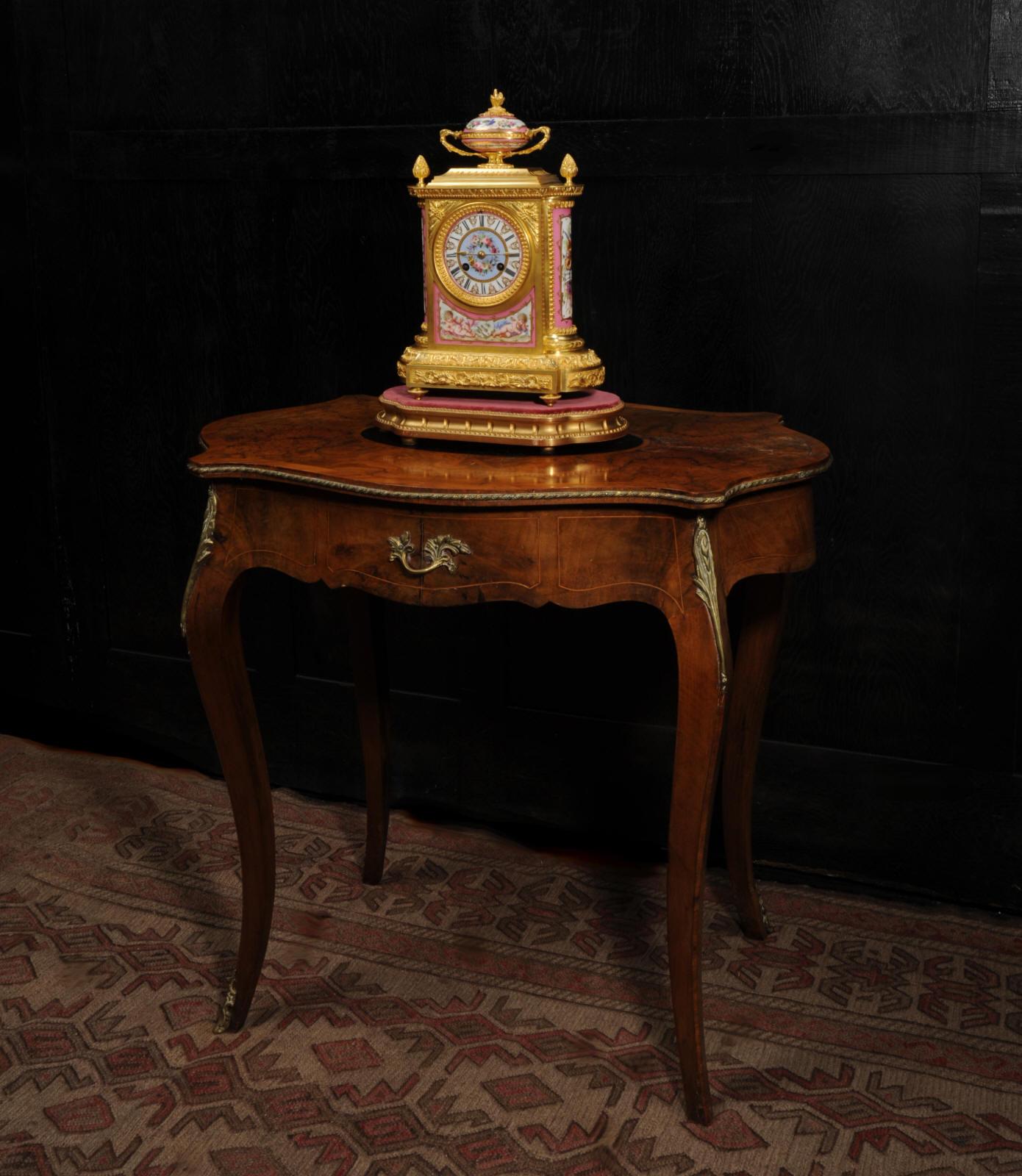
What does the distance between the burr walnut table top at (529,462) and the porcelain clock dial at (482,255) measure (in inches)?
10.0

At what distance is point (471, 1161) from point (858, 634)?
131 cm

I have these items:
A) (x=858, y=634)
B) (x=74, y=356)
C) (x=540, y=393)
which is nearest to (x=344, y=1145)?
(x=540, y=393)

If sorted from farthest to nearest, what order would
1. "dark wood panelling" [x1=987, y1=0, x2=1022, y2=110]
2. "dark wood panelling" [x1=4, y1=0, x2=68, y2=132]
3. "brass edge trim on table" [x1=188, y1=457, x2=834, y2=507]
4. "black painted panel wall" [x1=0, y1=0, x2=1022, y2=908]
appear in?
"dark wood panelling" [x1=4, y1=0, x2=68, y2=132], "black painted panel wall" [x1=0, y1=0, x2=1022, y2=908], "dark wood panelling" [x1=987, y1=0, x2=1022, y2=110], "brass edge trim on table" [x1=188, y1=457, x2=834, y2=507]

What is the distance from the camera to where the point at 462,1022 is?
260cm

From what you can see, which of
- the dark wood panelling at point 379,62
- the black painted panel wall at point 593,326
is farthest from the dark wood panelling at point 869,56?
the dark wood panelling at point 379,62

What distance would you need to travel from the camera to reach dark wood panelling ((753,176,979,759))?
2.77m

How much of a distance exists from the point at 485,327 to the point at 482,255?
0.38ft

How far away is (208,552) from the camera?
2363mm

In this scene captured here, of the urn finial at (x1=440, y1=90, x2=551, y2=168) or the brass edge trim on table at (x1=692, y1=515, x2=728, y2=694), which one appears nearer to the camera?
the brass edge trim on table at (x1=692, y1=515, x2=728, y2=694)

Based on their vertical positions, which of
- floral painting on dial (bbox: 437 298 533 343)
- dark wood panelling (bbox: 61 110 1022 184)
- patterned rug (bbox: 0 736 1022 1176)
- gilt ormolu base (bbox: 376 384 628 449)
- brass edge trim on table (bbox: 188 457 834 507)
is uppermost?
dark wood panelling (bbox: 61 110 1022 184)

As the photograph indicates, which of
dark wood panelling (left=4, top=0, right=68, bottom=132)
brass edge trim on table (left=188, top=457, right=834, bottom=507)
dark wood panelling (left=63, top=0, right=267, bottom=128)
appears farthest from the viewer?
dark wood panelling (left=4, top=0, right=68, bottom=132)

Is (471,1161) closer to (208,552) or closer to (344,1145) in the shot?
(344,1145)

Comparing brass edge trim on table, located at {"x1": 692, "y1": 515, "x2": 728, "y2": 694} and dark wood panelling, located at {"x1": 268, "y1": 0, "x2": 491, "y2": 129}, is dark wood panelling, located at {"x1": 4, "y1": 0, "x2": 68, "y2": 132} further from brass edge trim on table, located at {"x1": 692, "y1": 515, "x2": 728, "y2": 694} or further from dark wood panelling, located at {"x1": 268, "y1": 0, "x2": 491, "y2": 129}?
brass edge trim on table, located at {"x1": 692, "y1": 515, "x2": 728, "y2": 694}

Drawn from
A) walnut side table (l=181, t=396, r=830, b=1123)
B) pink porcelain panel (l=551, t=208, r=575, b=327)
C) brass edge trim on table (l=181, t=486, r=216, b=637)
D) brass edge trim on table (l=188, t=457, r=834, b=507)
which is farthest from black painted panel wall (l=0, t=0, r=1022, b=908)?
brass edge trim on table (l=181, t=486, r=216, b=637)
